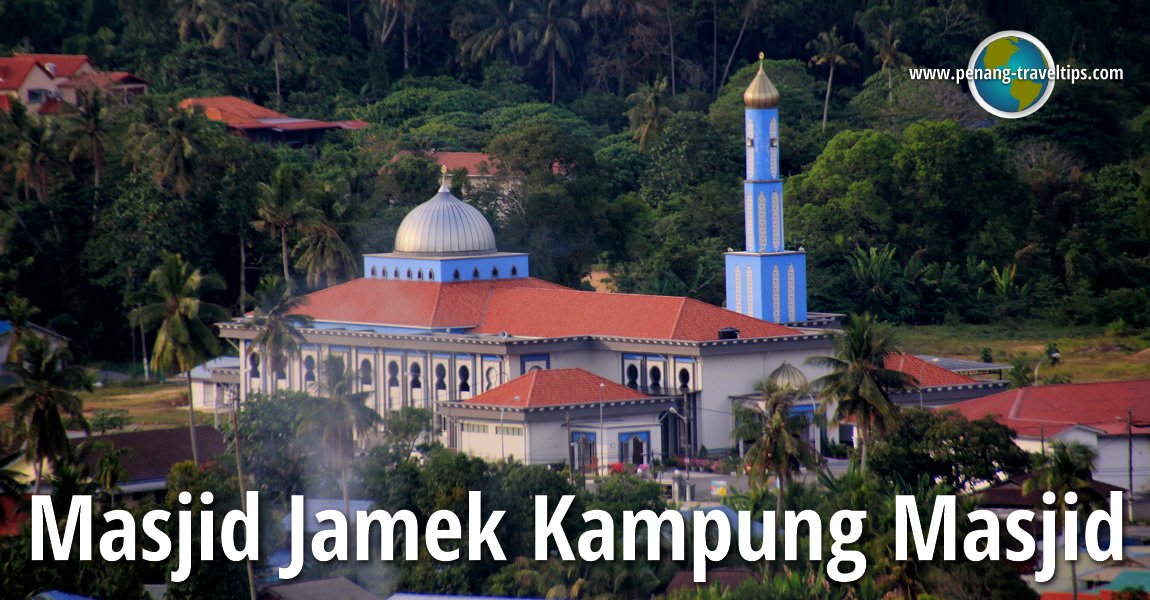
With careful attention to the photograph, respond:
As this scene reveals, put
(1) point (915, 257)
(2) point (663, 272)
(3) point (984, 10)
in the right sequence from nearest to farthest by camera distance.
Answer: (2) point (663, 272), (1) point (915, 257), (3) point (984, 10)

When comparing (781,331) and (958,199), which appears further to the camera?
(958,199)

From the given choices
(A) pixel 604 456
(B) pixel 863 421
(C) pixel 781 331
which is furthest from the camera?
(C) pixel 781 331

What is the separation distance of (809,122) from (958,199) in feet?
58.7

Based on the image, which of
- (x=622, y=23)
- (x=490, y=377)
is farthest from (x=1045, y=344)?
(x=622, y=23)

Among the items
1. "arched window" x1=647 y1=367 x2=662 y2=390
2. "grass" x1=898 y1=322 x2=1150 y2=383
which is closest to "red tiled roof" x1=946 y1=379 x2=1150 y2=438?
"arched window" x1=647 y1=367 x2=662 y2=390

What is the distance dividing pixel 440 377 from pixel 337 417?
50.6 feet

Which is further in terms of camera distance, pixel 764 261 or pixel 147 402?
pixel 147 402

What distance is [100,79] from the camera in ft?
367

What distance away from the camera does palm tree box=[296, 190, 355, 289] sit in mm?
87750

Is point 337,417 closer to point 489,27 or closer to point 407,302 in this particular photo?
point 407,302

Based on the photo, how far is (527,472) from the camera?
5862cm

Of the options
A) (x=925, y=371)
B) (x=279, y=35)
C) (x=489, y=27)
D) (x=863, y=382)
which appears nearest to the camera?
(x=863, y=382)

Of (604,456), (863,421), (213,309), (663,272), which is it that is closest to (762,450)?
(863,421)

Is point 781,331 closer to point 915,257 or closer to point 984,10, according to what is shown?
point 915,257
